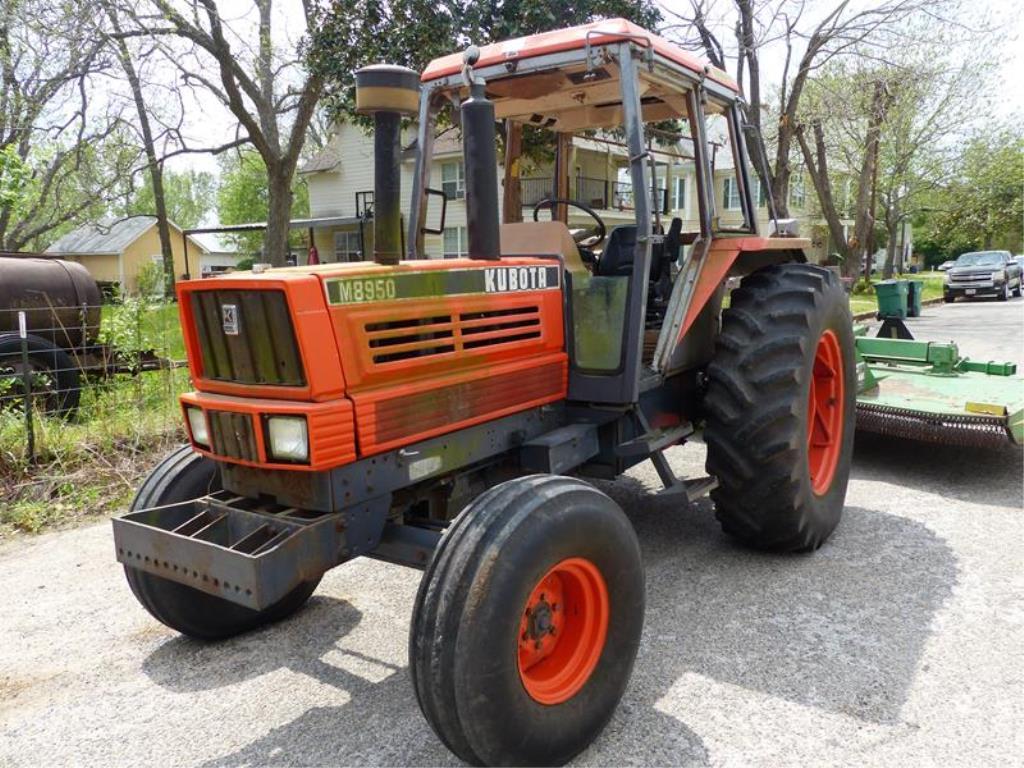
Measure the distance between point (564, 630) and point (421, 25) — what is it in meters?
8.01

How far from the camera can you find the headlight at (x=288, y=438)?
2.56m

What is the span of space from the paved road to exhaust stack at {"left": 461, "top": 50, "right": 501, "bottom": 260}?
5.56ft

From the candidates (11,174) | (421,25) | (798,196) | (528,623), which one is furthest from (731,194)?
(798,196)

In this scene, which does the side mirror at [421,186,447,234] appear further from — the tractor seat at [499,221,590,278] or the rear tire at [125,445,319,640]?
the rear tire at [125,445,319,640]

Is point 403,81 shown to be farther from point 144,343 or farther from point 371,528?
point 144,343

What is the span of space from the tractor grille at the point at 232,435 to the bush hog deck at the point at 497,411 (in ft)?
0.04

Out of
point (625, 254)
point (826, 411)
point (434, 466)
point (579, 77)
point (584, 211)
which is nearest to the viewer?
point (434, 466)

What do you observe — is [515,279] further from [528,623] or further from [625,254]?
[528,623]

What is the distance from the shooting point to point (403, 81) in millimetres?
2471

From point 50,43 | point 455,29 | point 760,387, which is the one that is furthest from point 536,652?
point 50,43

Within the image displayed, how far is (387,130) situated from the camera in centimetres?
257

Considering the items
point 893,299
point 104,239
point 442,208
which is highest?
point 104,239

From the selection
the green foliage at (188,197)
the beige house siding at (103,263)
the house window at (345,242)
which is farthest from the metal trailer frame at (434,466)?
the green foliage at (188,197)

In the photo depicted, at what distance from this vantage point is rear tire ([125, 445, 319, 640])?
316cm
